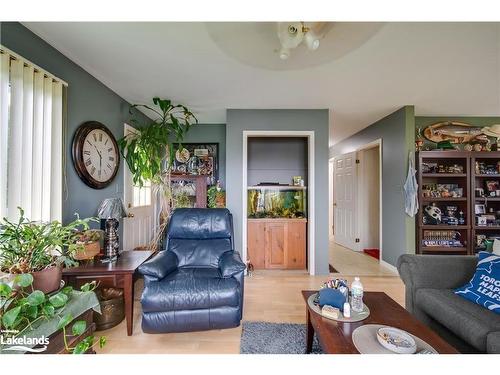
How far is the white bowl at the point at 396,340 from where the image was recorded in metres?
0.97

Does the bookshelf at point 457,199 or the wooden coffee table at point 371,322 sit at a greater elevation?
the bookshelf at point 457,199

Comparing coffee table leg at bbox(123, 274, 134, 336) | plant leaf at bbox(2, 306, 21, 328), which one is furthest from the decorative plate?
plant leaf at bbox(2, 306, 21, 328)

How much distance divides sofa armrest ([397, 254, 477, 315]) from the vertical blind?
112 inches

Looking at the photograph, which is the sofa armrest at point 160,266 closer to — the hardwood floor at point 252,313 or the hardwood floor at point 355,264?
the hardwood floor at point 252,313

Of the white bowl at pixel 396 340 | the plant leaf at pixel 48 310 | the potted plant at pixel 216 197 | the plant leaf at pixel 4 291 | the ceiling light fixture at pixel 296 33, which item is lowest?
the white bowl at pixel 396 340

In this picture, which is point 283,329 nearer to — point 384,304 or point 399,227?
point 384,304

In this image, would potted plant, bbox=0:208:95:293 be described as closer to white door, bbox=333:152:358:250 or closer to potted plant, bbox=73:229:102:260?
potted plant, bbox=73:229:102:260

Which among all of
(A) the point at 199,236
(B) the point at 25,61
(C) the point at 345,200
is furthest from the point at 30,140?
(C) the point at 345,200

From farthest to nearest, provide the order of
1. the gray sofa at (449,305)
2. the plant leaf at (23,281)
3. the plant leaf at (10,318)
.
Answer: the gray sofa at (449,305) < the plant leaf at (23,281) < the plant leaf at (10,318)

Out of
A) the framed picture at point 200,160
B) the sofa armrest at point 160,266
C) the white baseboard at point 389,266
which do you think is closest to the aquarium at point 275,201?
the framed picture at point 200,160

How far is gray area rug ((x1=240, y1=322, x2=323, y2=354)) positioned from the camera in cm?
157

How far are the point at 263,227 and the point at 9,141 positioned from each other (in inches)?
107

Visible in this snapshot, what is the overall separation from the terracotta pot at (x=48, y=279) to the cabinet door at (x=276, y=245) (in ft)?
8.21

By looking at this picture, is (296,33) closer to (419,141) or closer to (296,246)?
(296,246)
